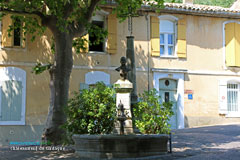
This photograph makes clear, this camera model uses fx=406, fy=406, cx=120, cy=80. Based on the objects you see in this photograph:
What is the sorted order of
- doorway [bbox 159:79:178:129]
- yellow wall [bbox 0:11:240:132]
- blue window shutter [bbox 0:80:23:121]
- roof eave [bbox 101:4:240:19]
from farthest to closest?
doorway [bbox 159:79:178:129] → roof eave [bbox 101:4:240:19] → yellow wall [bbox 0:11:240:132] → blue window shutter [bbox 0:80:23:121]

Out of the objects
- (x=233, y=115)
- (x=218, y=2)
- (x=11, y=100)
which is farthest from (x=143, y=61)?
(x=218, y=2)

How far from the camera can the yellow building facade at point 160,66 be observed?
16.8 m

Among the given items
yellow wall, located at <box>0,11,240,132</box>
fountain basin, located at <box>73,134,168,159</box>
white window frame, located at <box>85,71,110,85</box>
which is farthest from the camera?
white window frame, located at <box>85,71,110,85</box>

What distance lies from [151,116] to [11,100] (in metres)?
8.34

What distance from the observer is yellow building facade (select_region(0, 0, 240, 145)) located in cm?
1683

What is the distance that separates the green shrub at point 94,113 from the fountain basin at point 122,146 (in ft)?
1.69

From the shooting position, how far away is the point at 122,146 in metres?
9.38

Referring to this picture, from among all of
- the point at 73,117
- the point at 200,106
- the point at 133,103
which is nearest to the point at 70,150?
the point at 73,117

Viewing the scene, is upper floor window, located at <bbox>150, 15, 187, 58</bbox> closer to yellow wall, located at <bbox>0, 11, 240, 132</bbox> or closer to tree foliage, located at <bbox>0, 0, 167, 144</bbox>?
yellow wall, located at <bbox>0, 11, 240, 132</bbox>

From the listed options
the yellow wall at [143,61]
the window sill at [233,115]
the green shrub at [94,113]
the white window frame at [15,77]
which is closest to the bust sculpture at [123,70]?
the green shrub at [94,113]

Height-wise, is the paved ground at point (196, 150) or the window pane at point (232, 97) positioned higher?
the window pane at point (232, 97)

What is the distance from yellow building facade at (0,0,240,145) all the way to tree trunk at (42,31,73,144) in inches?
160

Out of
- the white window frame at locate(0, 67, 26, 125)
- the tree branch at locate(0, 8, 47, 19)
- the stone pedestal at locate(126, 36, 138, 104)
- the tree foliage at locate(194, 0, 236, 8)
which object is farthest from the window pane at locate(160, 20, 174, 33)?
the tree foliage at locate(194, 0, 236, 8)

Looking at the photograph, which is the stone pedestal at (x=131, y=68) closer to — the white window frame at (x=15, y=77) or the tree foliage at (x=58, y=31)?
the tree foliage at (x=58, y=31)
